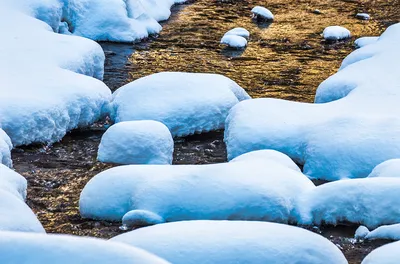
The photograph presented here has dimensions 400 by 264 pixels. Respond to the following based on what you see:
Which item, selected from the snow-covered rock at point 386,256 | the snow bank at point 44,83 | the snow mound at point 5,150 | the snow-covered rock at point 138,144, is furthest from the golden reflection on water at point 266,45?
the snow-covered rock at point 386,256

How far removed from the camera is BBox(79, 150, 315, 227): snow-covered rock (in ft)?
19.8

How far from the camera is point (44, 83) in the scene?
28.5 ft

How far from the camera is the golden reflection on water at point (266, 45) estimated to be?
1135 cm

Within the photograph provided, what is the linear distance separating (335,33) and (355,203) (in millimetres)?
8173

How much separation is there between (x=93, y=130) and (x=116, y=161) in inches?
47.8

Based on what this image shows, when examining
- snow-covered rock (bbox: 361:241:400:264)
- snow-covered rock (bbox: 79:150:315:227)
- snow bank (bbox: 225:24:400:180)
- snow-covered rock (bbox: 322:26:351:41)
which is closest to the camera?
snow-covered rock (bbox: 361:241:400:264)

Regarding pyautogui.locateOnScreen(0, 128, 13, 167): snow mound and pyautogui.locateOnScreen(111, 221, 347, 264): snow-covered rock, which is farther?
pyautogui.locateOnScreen(0, 128, 13, 167): snow mound

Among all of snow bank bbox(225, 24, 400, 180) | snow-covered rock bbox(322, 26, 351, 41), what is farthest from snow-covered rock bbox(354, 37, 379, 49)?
snow bank bbox(225, 24, 400, 180)

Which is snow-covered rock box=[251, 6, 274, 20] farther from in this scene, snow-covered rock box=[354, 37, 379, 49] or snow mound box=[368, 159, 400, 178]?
snow mound box=[368, 159, 400, 178]

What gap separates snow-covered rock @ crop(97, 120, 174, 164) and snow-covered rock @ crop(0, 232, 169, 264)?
4.53 m

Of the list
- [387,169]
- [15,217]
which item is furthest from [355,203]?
[15,217]

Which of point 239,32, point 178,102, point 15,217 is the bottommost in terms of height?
point 239,32

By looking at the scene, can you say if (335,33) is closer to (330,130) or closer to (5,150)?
(330,130)

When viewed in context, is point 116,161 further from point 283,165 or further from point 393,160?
point 393,160
